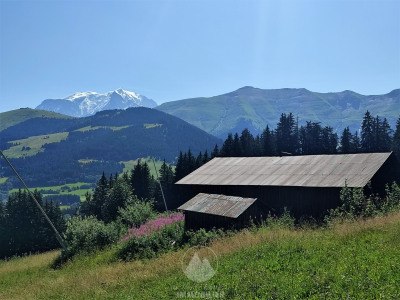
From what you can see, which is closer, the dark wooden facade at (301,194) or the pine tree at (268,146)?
the dark wooden facade at (301,194)

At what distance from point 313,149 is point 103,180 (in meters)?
57.2

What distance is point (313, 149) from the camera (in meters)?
93.8

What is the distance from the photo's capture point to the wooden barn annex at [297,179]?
23095 millimetres

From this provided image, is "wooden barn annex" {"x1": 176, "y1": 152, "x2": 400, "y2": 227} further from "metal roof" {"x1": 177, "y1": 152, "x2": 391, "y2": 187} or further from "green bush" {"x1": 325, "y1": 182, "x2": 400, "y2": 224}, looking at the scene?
"green bush" {"x1": 325, "y1": 182, "x2": 400, "y2": 224}

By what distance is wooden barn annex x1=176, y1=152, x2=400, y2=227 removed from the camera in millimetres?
23095

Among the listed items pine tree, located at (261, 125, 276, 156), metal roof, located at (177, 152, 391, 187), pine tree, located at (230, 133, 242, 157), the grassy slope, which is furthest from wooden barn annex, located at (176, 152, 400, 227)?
pine tree, located at (261, 125, 276, 156)

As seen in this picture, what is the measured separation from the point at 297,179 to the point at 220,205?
24.7 ft

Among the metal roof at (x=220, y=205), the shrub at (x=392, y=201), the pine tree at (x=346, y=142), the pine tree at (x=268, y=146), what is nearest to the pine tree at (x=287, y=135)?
the pine tree at (x=268, y=146)

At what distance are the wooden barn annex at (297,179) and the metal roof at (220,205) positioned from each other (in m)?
0.25

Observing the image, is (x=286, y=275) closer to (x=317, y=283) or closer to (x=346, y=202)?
(x=317, y=283)

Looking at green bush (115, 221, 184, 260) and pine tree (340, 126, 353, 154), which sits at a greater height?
pine tree (340, 126, 353, 154)

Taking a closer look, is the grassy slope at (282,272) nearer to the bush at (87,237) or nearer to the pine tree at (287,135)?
the bush at (87,237)

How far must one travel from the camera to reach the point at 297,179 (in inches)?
989

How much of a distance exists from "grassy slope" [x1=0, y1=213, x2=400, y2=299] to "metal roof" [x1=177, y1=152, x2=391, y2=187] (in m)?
10.1
